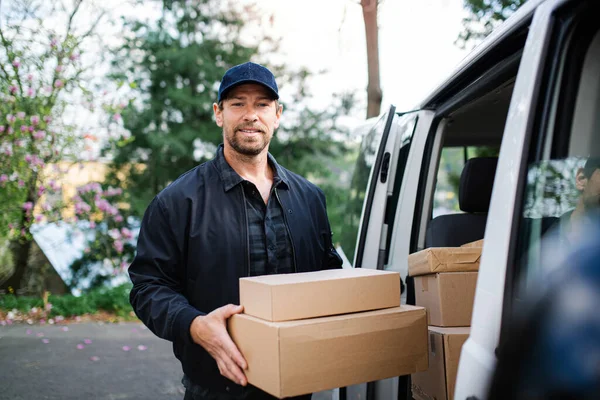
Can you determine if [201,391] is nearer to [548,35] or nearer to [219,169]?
[219,169]

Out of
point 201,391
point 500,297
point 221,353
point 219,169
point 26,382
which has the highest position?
point 219,169

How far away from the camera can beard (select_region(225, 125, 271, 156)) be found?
2.33m

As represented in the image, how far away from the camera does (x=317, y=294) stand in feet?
5.37

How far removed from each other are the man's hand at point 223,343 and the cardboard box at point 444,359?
772 millimetres

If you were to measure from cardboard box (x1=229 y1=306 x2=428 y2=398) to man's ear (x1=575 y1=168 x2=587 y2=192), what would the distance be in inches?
25.0

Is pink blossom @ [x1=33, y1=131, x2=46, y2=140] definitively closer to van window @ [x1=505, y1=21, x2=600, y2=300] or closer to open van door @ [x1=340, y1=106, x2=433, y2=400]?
open van door @ [x1=340, y1=106, x2=433, y2=400]

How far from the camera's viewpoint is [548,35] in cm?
138

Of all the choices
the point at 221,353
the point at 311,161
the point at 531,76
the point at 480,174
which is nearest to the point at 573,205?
the point at 531,76

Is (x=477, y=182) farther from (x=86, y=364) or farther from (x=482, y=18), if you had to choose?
(x=86, y=364)

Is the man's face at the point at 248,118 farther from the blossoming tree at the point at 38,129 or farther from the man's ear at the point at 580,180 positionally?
→ the blossoming tree at the point at 38,129

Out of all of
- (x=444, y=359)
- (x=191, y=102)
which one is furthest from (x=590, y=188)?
(x=191, y=102)

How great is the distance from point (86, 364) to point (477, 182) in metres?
4.36

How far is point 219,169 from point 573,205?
1384mm

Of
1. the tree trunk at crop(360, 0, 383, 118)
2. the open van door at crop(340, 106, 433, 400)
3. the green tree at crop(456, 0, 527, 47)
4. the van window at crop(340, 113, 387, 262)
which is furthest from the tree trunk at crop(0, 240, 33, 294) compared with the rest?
the green tree at crop(456, 0, 527, 47)
